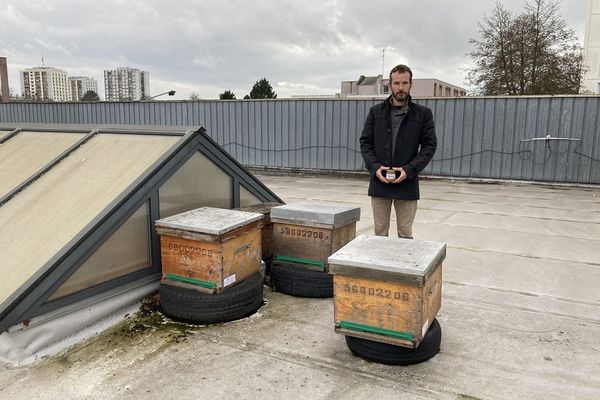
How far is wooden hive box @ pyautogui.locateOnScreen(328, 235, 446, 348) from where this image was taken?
283 cm

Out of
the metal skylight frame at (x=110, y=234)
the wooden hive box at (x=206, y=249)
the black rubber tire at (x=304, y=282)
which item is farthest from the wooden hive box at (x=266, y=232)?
the wooden hive box at (x=206, y=249)

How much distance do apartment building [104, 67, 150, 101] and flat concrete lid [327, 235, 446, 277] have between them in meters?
85.2

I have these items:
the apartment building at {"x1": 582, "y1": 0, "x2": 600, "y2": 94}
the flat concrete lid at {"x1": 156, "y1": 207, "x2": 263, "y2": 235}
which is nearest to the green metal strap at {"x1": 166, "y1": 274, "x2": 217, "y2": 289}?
the flat concrete lid at {"x1": 156, "y1": 207, "x2": 263, "y2": 235}

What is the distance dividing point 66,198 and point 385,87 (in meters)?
55.3

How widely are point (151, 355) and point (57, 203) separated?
155cm

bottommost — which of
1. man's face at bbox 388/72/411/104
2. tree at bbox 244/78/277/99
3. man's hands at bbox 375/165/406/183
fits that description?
man's hands at bbox 375/165/406/183

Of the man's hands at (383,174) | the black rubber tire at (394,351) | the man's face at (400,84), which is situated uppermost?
the man's face at (400,84)

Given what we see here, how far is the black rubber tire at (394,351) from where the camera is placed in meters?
3.00

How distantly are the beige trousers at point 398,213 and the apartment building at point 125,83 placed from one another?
84.2 metres

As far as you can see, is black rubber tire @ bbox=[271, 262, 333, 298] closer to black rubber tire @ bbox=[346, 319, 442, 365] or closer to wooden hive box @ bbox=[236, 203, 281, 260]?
wooden hive box @ bbox=[236, 203, 281, 260]

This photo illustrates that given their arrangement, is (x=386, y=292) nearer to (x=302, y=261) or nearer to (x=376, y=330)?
(x=376, y=330)

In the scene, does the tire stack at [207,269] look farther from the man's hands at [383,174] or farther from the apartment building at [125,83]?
the apartment building at [125,83]

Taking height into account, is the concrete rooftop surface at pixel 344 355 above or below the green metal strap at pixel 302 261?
below

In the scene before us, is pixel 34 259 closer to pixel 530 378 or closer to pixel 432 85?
pixel 530 378
